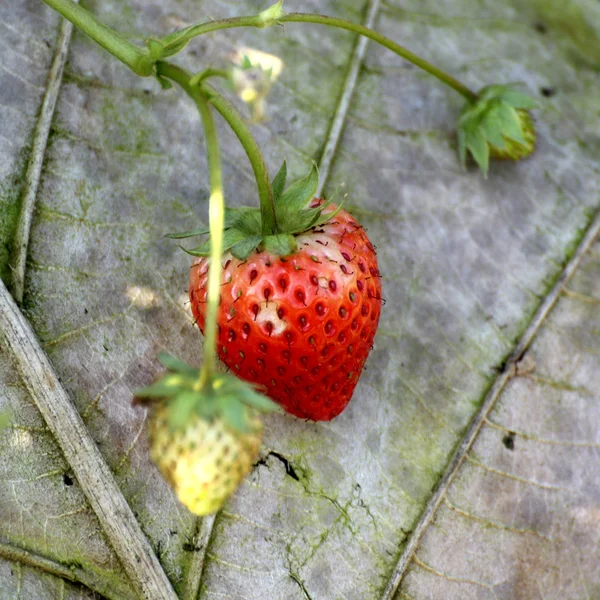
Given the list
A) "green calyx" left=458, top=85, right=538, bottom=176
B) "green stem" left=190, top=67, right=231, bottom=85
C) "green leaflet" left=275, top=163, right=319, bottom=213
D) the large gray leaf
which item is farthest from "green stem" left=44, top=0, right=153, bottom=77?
"green calyx" left=458, top=85, right=538, bottom=176

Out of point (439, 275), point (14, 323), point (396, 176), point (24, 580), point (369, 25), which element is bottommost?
point (24, 580)

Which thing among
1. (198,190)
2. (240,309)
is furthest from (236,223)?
(198,190)

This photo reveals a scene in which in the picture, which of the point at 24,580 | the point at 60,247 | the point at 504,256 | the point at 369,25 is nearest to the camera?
the point at 24,580

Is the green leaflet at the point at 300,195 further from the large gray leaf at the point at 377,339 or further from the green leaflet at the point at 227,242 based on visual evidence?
the large gray leaf at the point at 377,339

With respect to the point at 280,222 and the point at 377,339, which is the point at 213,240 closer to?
the point at 280,222

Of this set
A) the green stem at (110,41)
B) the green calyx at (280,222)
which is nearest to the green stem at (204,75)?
the green stem at (110,41)

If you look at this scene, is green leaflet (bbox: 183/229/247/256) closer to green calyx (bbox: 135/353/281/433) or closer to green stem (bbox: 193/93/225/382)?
green stem (bbox: 193/93/225/382)

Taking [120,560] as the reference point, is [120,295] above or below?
above

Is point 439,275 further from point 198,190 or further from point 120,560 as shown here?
point 120,560
